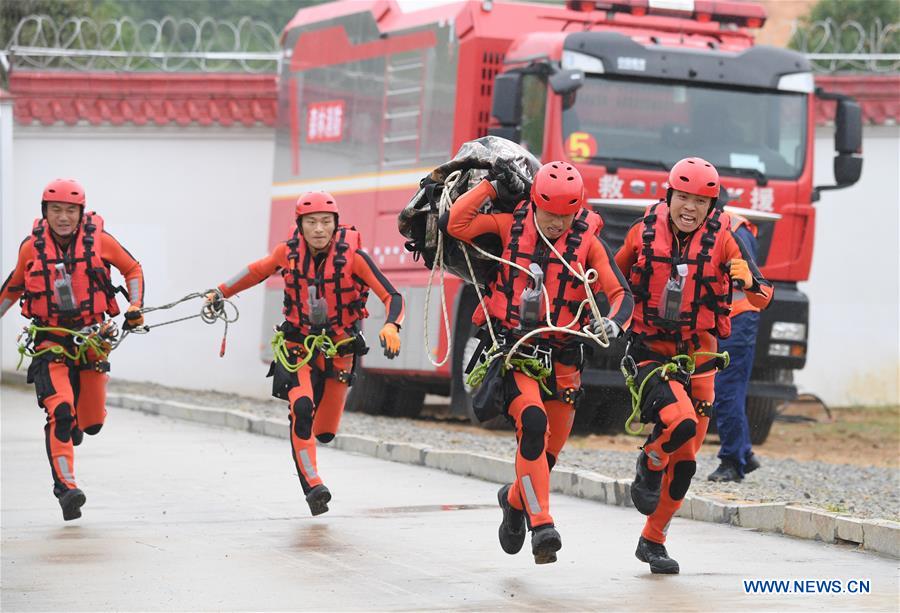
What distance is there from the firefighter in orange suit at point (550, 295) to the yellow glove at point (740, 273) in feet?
1.65

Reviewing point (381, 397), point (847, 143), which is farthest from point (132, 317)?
point (381, 397)

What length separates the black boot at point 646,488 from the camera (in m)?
8.98

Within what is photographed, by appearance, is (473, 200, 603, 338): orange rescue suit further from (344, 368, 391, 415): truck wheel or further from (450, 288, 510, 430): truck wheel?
(344, 368, 391, 415): truck wheel

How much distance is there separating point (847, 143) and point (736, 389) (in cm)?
553

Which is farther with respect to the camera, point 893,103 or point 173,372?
point 173,372

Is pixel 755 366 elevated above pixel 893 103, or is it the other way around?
pixel 893 103

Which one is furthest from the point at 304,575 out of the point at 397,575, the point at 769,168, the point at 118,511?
the point at 769,168

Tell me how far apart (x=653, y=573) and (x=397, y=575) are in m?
1.20

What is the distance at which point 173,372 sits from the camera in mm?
25531

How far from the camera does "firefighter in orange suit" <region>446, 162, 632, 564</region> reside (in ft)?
28.7

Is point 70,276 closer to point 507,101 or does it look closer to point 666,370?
point 666,370

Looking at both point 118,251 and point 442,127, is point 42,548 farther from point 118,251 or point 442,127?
point 442,127

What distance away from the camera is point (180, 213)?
25.4 metres

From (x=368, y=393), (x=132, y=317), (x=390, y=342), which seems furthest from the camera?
(x=368, y=393)
